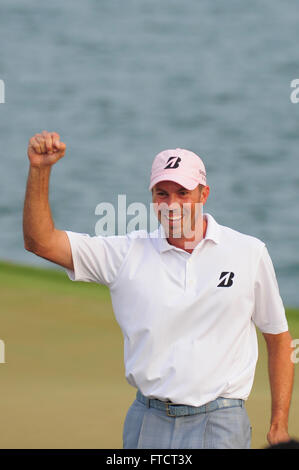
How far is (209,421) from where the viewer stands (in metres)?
4.11

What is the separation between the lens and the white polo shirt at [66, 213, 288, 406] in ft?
13.3

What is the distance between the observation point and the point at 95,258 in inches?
167

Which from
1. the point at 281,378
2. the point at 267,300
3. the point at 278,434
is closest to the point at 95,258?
the point at 267,300

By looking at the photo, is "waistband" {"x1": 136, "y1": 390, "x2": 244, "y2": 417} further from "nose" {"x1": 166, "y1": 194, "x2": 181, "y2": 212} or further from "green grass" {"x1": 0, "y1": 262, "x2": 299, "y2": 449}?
"green grass" {"x1": 0, "y1": 262, "x2": 299, "y2": 449}

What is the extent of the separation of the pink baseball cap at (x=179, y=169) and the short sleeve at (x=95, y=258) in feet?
1.00

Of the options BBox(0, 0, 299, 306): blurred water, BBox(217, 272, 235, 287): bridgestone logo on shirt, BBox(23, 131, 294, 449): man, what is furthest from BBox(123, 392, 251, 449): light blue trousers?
BBox(0, 0, 299, 306): blurred water

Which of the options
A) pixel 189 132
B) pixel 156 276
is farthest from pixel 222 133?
pixel 156 276

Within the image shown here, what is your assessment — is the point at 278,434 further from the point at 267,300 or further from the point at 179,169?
the point at 179,169

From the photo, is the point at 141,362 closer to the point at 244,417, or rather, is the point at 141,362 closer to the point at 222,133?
the point at 244,417

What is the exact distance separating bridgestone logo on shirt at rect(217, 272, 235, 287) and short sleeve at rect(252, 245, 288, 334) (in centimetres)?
13

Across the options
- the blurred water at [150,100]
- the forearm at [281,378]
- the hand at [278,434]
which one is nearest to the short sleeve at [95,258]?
the forearm at [281,378]

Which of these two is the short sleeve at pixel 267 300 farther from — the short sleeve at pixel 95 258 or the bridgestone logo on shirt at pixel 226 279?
the short sleeve at pixel 95 258

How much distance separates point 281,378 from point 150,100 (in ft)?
56.7

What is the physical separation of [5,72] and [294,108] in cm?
595
